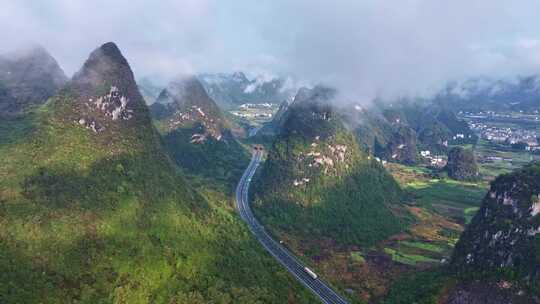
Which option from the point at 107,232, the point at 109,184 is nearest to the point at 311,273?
the point at 107,232


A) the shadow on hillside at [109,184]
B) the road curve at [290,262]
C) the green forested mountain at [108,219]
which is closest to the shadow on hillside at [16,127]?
the green forested mountain at [108,219]

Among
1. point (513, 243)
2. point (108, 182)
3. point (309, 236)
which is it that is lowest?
point (309, 236)

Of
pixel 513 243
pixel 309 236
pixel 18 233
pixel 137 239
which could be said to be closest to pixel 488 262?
pixel 513 243

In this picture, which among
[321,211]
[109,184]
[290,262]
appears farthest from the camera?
[321,211]

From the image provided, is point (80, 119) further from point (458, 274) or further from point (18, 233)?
point (458, 274)

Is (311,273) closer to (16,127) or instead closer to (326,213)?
(326,213)
